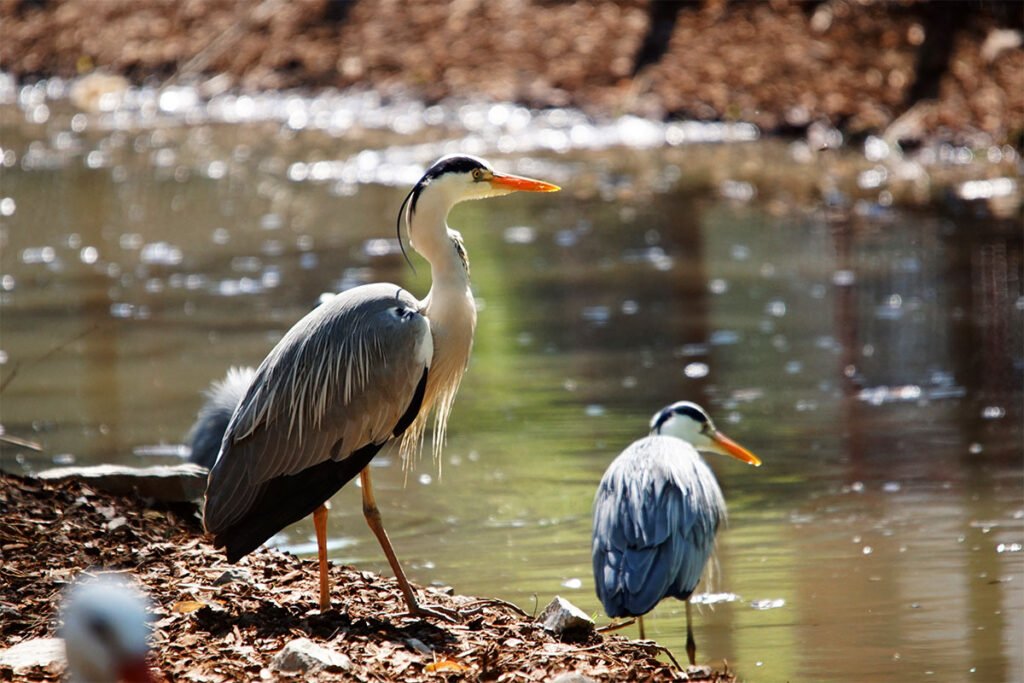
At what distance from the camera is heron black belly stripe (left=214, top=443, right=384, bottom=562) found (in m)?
5.37

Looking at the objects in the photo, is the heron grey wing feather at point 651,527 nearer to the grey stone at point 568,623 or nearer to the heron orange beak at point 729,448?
the grey stone at point 568,623

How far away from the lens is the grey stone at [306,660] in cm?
477

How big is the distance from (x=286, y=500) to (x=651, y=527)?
5.02ft

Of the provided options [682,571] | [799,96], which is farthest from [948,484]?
[799,96]

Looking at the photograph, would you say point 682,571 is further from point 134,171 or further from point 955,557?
point 134,171

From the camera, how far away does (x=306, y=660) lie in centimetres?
478

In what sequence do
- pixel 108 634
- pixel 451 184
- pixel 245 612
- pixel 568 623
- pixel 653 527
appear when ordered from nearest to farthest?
pixel 108 634
pixel 568 623
pixel 245 612
pixel 451 184
pixel 653 527

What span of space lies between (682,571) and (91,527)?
92.3 inches

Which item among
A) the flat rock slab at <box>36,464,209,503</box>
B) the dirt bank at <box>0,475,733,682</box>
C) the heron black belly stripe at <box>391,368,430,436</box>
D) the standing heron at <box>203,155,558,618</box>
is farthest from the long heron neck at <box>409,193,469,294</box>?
the flat rock slab at <box>36,464,209,503</box>

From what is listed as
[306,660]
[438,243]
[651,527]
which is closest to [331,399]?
[438,243]

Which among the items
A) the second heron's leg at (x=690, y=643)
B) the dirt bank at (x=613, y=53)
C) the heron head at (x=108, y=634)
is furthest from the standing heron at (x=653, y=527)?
the dirt bank at (x=613, y=53)

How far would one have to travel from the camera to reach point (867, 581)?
21.3 feet

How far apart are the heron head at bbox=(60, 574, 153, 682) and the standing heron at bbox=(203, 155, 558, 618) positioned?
1942 millimetres

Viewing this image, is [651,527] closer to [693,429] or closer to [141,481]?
[693,429]
